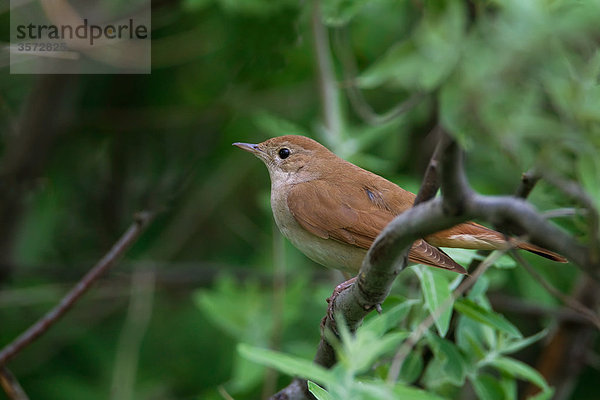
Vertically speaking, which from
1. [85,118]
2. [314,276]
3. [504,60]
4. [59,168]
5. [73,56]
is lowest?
[314,276]

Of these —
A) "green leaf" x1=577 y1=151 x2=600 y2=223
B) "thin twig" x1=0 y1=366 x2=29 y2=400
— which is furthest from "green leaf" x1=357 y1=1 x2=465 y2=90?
"thin twig" x1=0 y1=366 x2=29 y2=400

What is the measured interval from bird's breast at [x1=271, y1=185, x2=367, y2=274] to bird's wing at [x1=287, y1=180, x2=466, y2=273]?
4cm

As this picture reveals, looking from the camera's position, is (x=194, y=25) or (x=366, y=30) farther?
(x=194, y=25)

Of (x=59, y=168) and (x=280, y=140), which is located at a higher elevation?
(x=280, y=140)

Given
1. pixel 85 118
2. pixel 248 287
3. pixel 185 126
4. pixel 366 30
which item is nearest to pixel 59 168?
pixel 85 118

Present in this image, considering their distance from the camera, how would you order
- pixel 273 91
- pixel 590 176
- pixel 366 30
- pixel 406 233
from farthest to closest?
pixel 273 91 < pixel 366 30 < pixel 590 176 < pixel 406 233

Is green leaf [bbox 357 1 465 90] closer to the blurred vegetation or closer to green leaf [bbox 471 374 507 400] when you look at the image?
the blurred vegetation

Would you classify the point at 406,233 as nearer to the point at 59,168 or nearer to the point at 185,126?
the point at 185,126

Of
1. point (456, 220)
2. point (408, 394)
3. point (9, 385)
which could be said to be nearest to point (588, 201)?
point (456, 220)

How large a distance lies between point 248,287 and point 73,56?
175 centimetres

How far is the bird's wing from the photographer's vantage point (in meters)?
3.49

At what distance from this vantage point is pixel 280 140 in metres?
4.45

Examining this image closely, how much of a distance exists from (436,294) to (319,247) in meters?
0.96

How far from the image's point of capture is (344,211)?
3.65 meters
